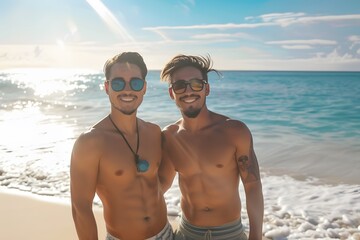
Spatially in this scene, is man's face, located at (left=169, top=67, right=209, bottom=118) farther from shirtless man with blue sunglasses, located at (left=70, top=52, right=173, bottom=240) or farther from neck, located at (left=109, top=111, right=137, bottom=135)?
neck, located at (left=109, top=111, right=137, bottom=135)

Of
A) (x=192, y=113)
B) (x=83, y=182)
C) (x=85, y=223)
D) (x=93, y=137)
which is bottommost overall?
(x=85, y=223)

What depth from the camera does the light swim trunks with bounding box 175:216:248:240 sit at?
136 inches

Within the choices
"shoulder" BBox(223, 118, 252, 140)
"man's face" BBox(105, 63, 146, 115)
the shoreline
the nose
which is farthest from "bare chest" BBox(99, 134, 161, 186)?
the shoreline

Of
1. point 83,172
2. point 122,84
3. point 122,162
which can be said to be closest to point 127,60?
point 122,84

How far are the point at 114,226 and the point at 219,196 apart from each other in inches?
37.8

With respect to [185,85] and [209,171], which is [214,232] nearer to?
[209,171]

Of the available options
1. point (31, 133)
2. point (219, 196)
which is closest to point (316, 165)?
point (219, 196)

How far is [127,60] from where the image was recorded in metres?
3.23

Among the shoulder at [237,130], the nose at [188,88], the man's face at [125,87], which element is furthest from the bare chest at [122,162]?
the shoulder at [237,130]

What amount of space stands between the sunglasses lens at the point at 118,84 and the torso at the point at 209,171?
0.74 meters

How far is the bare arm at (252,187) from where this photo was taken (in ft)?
10.8

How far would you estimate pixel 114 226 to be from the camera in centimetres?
325

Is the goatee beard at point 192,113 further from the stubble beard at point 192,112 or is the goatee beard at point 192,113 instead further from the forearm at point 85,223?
the forearm at point 85,223

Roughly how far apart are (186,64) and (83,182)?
1379 millimetres
